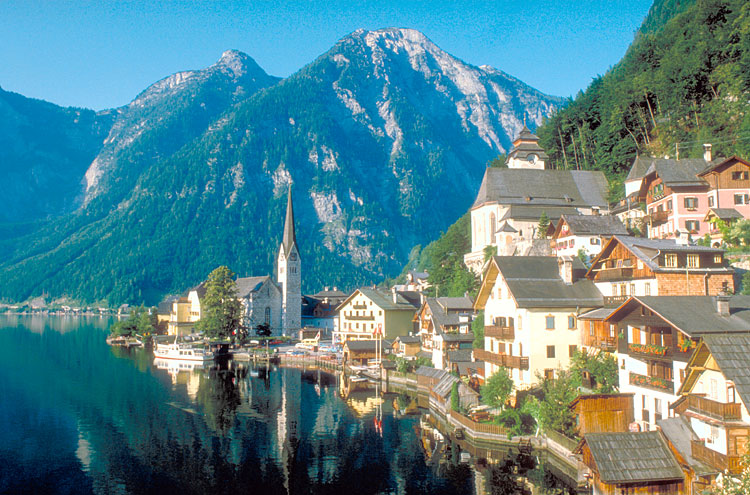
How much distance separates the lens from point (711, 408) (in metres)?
25.5

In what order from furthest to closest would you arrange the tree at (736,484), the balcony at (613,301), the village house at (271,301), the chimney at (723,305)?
the village house at (271,301), the balcony at (613,301), the chimney at (723,305), the tree at (736,484)

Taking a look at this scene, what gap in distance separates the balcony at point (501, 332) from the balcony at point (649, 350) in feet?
37.3

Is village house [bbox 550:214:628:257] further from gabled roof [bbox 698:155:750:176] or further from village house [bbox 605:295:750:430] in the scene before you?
village house [bbox 605:295:750:430]

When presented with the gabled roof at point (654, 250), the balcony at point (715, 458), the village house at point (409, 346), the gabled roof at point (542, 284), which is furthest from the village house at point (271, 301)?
the balcony at point (715, 458)

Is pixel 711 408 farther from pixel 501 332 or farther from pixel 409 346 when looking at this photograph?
pixel 409 346

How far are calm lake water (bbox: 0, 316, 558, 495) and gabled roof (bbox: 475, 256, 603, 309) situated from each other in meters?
12.2

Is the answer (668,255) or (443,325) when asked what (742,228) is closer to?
(668,255)

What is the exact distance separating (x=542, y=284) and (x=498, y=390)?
872 cm

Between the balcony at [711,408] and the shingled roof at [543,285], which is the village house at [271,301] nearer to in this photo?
the shingled roof at [543,285]

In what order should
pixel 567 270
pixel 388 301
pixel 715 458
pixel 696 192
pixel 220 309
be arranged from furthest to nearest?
1. pixel 220 309
2. pixel 388 301
3. pixel 696 192
4. pixel 567 270
5. pixel 715 458

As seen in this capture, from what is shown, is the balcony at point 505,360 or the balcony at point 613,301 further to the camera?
the balcony at point 505,360

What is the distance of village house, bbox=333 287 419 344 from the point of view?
9144cm

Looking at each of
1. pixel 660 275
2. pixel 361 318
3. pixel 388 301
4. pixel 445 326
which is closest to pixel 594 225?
pixel 445 326

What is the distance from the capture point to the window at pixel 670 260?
128 feet
